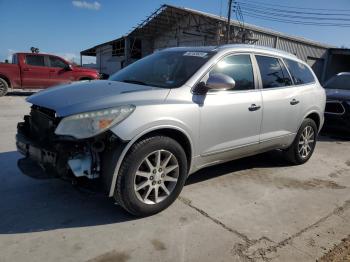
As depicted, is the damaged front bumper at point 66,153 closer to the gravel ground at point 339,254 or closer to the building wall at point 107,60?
the gravel ground at point 339,254

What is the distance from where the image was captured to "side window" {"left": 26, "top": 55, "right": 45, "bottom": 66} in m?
13.8

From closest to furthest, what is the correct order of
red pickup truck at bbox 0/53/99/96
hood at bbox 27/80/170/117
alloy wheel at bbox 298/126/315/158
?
hood at bbox 27/80/170/117 → alloy wheel at bbox 298/126/315/158 → red pickup truck at bbox 0/53/99/96

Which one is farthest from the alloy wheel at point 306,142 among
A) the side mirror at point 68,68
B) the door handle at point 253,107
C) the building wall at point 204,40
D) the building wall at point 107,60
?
the building wall at point 107,60

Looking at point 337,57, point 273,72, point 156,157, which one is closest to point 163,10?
point 337,57

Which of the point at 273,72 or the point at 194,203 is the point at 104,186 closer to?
the point at 194,203

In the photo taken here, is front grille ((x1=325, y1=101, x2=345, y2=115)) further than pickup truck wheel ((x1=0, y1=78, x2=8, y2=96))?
No

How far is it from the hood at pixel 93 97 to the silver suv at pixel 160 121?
1 centimetres

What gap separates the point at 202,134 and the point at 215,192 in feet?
2.83

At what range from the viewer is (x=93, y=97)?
3389mm

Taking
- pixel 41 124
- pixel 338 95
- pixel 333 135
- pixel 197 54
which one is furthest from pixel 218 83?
pixel 333 135

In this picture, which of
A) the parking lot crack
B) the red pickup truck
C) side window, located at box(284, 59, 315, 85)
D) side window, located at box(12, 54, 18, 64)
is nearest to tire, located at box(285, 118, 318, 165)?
side window, located at box(284, 59, 315, 85)

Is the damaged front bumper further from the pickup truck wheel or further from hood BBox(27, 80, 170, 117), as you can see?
the pickup truck wheel

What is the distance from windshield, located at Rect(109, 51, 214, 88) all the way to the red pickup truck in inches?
373

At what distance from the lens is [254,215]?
382 cm
